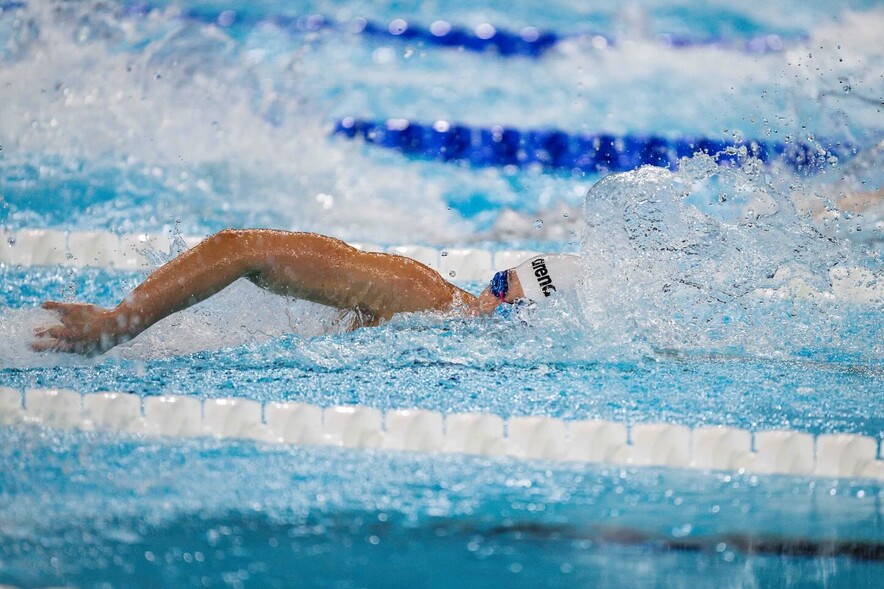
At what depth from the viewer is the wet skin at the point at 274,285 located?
87.7 inches

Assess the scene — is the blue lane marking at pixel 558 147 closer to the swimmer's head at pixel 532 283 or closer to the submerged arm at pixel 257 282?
the swimmer's head at pixel 532 283

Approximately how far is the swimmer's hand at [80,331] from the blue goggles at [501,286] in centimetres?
91

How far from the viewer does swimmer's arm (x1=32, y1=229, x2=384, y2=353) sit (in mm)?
2217

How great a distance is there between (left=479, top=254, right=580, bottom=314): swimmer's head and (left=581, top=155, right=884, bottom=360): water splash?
6cm

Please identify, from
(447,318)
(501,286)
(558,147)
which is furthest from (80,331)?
(558,147)

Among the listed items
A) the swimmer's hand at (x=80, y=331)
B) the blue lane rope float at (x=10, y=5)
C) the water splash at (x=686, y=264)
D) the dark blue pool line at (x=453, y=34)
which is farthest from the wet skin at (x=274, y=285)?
the blue lane rope float at (x=10, y=5)

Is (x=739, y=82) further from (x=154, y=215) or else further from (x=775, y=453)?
(x=775, y=453)

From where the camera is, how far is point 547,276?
2.60 m

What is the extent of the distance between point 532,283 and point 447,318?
0.24 m

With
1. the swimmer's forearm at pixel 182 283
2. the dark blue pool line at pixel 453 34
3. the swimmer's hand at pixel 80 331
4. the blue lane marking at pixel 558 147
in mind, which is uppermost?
the dark blue pool line at pixel 453 34

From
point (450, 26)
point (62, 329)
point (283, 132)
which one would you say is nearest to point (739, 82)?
point (450, 26)

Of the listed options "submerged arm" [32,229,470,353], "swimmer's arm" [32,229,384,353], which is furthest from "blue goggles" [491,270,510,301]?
"swimmer's arm" [32,229,384,353]

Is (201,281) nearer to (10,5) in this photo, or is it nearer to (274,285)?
(274,285)

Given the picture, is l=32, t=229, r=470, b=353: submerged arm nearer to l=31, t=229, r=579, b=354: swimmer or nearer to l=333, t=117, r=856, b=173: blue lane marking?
l=31, t=229, r=579, b=354: swimmer
